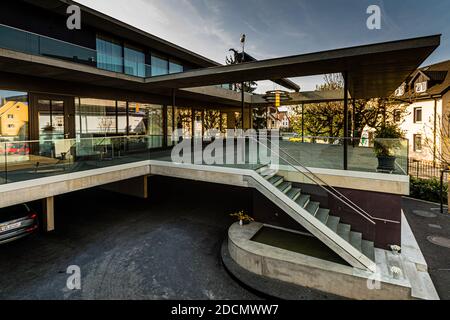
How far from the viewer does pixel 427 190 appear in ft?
41.3

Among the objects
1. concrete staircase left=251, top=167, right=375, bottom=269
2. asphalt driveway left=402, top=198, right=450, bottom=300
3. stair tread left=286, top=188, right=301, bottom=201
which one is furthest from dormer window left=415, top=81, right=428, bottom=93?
stair tread left=286, top=188, right=301, bottom=201

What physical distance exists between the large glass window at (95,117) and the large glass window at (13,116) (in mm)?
1989

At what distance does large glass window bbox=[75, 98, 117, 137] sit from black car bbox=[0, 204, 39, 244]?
4.89 m

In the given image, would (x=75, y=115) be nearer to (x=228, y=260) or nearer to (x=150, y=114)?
(x=150, y=114)

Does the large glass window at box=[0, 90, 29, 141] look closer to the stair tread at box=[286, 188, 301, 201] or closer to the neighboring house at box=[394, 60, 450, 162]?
the stair tread at box=[286, 188, 301, 201]

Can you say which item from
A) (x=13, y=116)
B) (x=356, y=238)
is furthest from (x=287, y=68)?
(x=13, y=116)

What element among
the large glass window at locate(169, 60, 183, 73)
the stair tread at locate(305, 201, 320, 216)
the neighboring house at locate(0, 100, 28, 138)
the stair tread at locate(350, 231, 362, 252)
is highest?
the large glass window at locate(169, 60, 183, 73)

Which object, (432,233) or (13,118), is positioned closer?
(432,233)

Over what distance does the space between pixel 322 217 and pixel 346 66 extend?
177 inches

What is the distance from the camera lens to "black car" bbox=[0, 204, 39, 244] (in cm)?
692

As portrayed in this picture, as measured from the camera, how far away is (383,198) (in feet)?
24.1

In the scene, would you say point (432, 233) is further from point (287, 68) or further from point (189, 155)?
point (189, 155)
